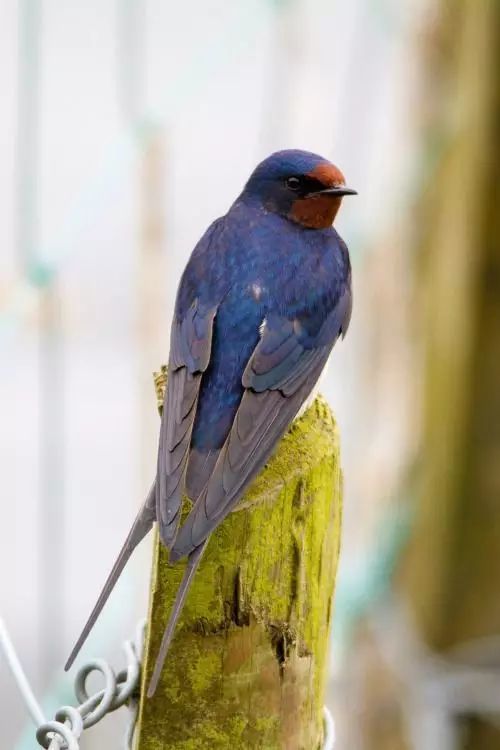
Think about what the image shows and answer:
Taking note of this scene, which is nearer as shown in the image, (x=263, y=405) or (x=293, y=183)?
(x=263, y=405)

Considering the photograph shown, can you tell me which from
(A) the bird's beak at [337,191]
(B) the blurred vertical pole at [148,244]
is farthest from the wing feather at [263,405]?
(B) the blurred vertical pole at [148,244]

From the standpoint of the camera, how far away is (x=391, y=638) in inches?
142

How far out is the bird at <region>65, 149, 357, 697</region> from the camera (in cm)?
153

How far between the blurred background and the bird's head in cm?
26

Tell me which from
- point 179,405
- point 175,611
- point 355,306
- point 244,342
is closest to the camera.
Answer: point 175,611

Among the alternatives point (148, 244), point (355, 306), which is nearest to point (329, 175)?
point (148, 244)

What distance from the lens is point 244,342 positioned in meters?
1.88

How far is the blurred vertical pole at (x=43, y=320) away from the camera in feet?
7.43

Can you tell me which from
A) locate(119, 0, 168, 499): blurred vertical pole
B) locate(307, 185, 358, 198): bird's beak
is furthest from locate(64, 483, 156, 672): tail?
locate(119, 0, 168, 499): blurred vertical pole

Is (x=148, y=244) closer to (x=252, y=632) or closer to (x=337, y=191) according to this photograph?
(x=337, y=191)

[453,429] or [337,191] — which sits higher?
[337,191]

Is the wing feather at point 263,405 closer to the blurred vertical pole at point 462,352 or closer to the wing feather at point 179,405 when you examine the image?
the wing feather at point 179,405

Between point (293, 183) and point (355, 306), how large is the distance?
3.20ft

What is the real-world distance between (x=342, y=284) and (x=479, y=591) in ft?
6.97
